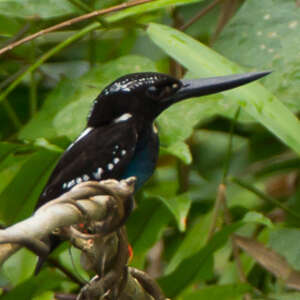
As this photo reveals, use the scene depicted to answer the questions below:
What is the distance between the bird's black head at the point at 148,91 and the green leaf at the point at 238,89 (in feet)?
0.90

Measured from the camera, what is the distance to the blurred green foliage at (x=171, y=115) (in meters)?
2.02

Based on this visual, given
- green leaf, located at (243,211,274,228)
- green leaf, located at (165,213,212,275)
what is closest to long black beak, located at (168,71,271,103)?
green leaf, located at (243,211,274,228)

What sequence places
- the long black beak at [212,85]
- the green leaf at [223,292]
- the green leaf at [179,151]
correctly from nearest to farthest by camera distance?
1. the long black beak at [212,85]
2. the green leaf at [179,151]
3. the green leaf at [223,292]

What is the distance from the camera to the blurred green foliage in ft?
6.62

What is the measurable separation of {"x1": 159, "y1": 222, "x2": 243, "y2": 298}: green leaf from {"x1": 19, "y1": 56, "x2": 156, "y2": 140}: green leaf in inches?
17.7

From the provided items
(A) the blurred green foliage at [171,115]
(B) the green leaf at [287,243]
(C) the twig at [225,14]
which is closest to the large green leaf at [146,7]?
(A) the blurred green foliage at [171,115]

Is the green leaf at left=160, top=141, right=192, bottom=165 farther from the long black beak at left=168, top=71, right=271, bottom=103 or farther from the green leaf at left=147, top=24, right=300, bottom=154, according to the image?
the long black beak at left=168, top=71, right=271, bottom=103

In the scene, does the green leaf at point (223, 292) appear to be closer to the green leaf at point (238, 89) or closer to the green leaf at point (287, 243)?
the green leaf at point (287, 243)

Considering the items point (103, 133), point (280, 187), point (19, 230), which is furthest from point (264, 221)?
point (280, 187)

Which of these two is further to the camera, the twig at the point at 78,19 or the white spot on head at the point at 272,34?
the white spot on head at the point at 272,34

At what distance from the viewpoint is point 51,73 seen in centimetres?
291

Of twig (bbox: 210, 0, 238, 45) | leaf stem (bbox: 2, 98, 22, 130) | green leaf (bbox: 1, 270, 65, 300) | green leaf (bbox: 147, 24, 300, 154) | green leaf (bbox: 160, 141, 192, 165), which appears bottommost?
green leaf (bbox: 1, 270, 65, 300)

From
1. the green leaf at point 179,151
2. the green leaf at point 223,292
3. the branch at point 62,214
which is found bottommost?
the green leaf at point 223,292

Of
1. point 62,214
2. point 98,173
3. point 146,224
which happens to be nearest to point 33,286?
point 146,224
